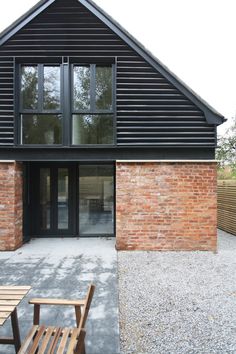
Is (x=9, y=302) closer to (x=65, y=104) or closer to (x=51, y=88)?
(x=65, y=104)

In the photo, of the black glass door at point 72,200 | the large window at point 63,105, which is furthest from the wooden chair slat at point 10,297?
Answer: the black glass door at point 72,200

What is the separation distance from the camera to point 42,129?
6.72m

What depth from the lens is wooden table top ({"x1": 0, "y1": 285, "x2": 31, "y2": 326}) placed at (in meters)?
2.27

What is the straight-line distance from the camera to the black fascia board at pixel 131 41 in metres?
6.56

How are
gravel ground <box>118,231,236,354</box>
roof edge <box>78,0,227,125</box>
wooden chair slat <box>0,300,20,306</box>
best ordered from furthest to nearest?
roof edge <box>78,0,227,125</box>
gravel ground <box>118,231,236,354</box>
wooden chair slat <box>0,300,20,306</box>

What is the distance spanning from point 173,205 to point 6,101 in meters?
4.92

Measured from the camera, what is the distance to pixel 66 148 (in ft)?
21.7

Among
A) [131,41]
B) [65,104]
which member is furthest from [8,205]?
[131,41]

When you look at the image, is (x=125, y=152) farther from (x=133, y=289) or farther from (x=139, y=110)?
(x=133, y=289)

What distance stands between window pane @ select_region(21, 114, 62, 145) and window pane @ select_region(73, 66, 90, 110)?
0.62 meters

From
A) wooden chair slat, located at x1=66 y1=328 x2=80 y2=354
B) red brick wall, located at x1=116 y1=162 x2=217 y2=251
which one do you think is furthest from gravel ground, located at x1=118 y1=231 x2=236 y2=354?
wooden chair slat, located at x1=66 y1=328 x2=80 y2=354

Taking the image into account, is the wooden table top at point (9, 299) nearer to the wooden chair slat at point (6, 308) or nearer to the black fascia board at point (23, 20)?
the wooden chair slat at point (6, 308)

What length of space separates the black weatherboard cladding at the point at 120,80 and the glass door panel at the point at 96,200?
178 cm

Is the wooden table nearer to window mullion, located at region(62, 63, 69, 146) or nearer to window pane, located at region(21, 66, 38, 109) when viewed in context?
window mullion, located at region(62, 63, 69, 146)
